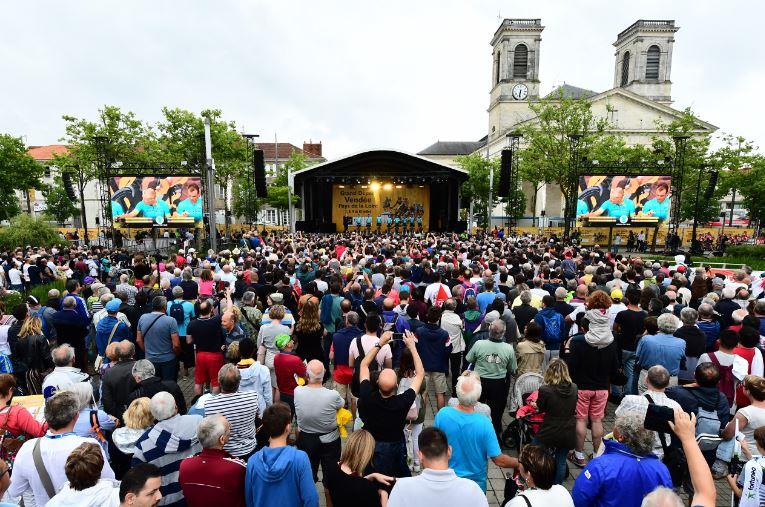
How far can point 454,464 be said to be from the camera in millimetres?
2945

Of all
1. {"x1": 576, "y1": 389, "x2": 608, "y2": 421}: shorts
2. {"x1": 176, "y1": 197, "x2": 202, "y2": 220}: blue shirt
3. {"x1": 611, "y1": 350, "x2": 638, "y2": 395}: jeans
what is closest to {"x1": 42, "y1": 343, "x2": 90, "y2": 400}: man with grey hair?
{"x1": 576, "y1": 389, "x2": 608, "y2": 421}: shorts

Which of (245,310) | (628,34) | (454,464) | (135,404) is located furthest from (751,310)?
(628,34)

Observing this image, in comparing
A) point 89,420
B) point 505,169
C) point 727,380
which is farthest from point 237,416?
point 505,169

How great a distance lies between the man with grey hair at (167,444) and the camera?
9.19ft

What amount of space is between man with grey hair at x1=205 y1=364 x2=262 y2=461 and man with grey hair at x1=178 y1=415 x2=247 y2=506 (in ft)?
1.99

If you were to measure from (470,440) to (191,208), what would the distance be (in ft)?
64.1

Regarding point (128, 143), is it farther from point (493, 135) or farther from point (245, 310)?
point (493, 135)

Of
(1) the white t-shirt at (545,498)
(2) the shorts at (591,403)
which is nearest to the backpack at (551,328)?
(2) the shorts at (591,403)

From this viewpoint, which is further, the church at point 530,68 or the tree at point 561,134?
the church at point 530,68

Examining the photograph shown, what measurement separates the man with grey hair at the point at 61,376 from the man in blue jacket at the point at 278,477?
2.25 metres

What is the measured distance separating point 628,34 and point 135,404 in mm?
66877

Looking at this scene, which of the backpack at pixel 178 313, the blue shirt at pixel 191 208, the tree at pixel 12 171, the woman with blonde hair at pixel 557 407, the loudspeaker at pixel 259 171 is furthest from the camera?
the tree at pixel 12 171

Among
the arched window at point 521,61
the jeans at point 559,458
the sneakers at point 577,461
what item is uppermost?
the arched window at point 521,61

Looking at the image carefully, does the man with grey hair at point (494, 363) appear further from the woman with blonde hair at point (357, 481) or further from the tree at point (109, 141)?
the tree at point (109, 141)
